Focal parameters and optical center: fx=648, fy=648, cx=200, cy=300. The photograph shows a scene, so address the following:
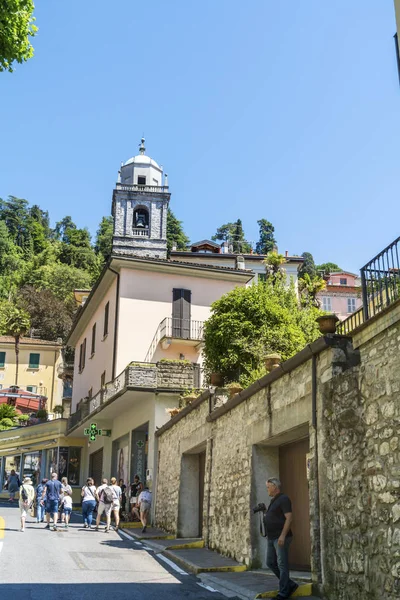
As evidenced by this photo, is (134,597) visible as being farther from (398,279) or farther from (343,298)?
(343,298)

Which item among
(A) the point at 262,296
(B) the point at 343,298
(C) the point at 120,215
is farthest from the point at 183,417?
(B) the point at 343,298

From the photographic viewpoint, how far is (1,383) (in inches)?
2345

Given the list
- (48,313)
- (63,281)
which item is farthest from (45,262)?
(48,313)

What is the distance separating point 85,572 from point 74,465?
25542 millimetres

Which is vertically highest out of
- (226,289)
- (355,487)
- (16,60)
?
(226,289)

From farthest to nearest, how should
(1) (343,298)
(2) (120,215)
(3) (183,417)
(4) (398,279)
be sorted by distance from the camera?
(1) (343,298), (2) (120,215), (3) (183,417), (4) (398,279)

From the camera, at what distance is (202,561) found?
11922 millimetres

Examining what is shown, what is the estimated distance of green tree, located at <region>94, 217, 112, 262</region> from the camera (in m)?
97.7

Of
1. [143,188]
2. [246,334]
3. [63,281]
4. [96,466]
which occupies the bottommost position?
[96,466]

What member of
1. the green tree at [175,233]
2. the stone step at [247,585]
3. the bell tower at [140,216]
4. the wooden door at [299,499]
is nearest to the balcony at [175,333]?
the wooden door at [299,499]

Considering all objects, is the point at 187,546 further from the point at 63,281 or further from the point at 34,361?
the point at 63,281

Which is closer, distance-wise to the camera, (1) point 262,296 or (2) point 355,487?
(2) point 355,487

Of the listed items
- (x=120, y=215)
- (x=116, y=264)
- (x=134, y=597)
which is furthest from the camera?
(x=120, y=215)

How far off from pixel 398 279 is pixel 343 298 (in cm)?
7099
